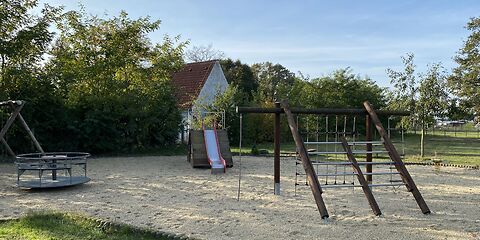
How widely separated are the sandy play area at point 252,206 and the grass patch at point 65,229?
1.15 feet

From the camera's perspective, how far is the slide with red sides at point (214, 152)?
10.8 m

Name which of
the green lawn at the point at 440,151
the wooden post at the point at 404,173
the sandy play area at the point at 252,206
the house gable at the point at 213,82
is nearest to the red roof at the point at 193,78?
the house gable at the point at 213,82

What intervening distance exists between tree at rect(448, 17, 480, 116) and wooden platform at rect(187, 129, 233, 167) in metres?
20.4

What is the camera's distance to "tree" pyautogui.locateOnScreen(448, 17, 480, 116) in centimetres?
2728

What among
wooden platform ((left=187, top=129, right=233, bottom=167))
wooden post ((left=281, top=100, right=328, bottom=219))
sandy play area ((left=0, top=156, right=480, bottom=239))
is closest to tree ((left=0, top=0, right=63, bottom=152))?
sandy play area ((left=0, top=156, right=480, bottom=239))

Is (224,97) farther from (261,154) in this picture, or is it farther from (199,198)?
(199,198)

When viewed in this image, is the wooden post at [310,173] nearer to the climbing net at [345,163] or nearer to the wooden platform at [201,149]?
the climbing net at [345,163]

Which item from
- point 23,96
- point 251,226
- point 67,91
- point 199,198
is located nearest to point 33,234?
point 251,226

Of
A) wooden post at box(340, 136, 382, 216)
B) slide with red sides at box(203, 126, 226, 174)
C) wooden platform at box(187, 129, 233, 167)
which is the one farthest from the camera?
wooden platform at box(187, 129, 233, 167)

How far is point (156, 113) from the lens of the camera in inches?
656

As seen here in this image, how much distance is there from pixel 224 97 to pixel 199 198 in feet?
43.7

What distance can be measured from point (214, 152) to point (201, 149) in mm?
445

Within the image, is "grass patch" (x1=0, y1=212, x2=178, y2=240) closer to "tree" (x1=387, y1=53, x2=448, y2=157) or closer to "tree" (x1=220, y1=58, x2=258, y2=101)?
"tree" (x1=387, y1=53, x2=448, y2=157)

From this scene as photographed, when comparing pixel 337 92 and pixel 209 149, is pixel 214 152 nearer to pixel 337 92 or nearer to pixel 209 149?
pixel 209 149
